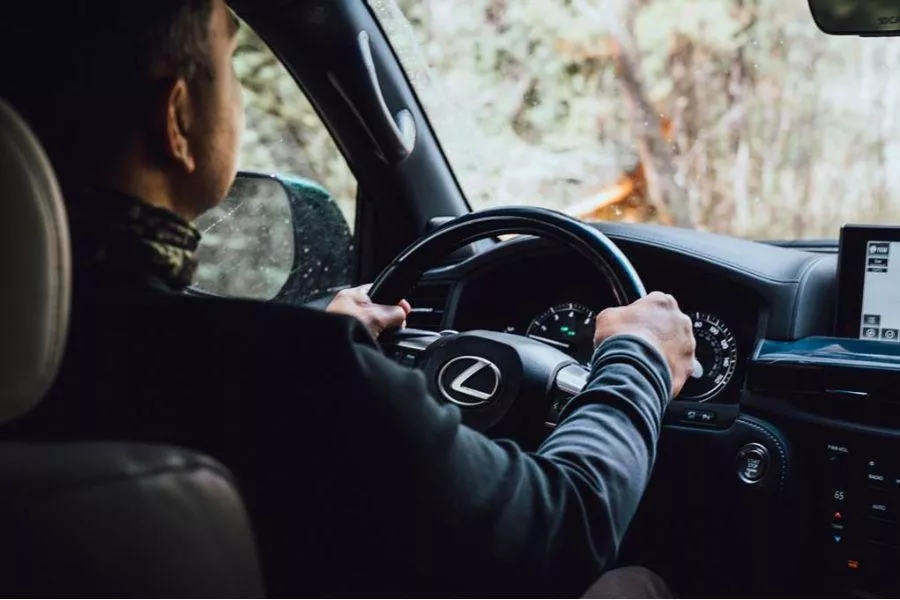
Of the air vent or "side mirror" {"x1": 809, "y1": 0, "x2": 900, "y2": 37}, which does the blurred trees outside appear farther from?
"side mirror" {"x1": 809, "y1": 0, "x2": 900, "y2": 37}

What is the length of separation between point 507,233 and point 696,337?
2.22 feet

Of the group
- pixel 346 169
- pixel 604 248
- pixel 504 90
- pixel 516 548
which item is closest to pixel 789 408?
pixel 604 248

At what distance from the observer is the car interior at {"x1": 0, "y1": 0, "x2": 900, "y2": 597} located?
2.38 metres

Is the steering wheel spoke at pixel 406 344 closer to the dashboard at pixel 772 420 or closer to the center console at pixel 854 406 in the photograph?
the dashboard at pixel 772 420

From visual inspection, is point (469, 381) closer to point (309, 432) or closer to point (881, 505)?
point (881, 505)

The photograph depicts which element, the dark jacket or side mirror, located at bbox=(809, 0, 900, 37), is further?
side mirror, located at bbox=(809, 0, 900, 37)

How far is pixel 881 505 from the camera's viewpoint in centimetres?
247

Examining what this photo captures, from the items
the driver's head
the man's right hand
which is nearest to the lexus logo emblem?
the man's right hand

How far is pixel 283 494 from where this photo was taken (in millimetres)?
1257

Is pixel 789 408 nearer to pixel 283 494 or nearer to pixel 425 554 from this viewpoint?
pixel 425 554

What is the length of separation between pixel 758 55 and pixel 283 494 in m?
3.02

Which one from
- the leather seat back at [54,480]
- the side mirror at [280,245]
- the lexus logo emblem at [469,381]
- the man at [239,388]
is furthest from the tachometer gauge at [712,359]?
the leather seat back at [54,480]

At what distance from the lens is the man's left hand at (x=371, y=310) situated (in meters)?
2.39

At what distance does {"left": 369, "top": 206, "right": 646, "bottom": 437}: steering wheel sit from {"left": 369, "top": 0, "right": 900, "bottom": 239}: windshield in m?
1.15
